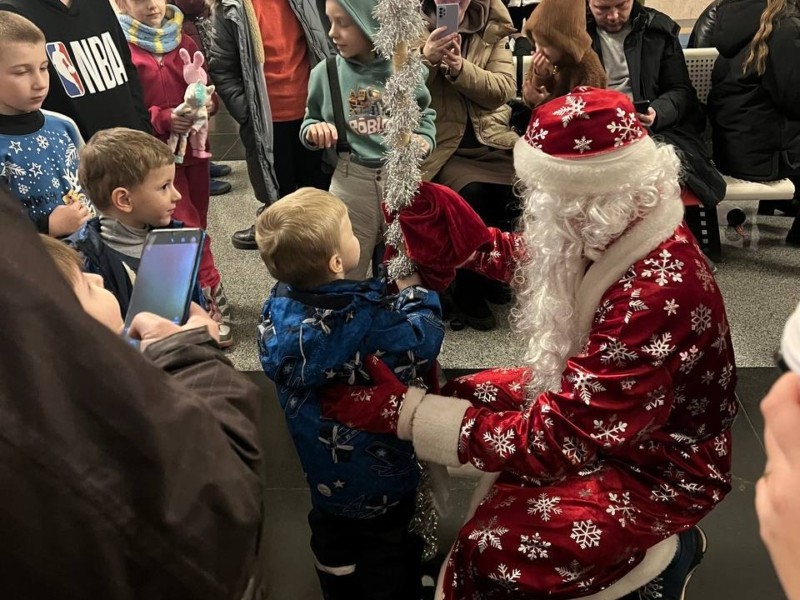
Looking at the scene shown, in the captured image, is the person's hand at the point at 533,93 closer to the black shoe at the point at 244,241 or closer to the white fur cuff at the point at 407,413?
the black shoe at the point at 244,241

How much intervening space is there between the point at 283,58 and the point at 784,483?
115 inches

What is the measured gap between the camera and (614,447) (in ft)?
4.38

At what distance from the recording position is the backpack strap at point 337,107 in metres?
2.55

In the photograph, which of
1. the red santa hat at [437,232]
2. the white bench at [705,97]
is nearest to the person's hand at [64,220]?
the red santa hat at [437,232]

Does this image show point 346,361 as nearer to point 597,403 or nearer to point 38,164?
point 597,403

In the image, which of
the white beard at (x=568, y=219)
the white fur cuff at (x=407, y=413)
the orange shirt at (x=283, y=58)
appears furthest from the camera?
the orange shirt at (x=283, y=58)

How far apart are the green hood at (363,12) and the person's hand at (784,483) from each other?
192cm

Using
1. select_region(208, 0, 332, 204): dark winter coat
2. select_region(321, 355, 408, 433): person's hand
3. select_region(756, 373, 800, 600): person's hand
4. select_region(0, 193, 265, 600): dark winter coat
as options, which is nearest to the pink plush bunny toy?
select_region(208, 0, 332, 204): dark winter coat

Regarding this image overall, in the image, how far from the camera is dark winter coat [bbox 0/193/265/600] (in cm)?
56

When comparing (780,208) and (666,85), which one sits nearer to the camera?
(666,85)

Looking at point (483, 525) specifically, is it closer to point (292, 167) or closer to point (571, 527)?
point (571, 527)

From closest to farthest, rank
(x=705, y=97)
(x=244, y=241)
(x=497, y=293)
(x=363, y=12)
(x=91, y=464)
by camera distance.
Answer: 1. (x=91, y=464)
2. (x=363, y=12)
3. (x=497, y=293)
4. (x=705, y=97)
5. (x=244, y=241)

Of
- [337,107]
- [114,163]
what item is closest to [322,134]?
[337,107]

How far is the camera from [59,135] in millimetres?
2211
